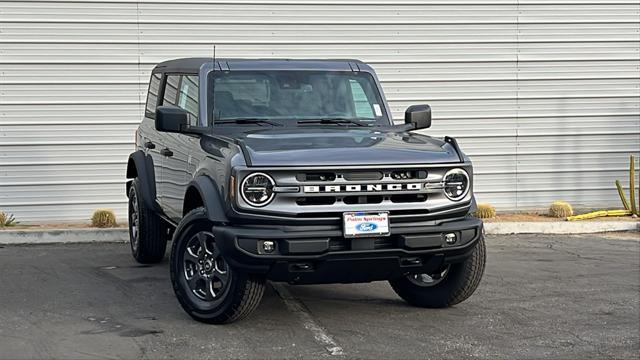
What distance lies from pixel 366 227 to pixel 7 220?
690 centimetres

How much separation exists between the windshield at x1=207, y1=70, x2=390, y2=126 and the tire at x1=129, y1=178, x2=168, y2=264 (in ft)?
5.91

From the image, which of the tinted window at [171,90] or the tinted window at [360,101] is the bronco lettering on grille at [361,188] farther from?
the tinted window at [171,90]

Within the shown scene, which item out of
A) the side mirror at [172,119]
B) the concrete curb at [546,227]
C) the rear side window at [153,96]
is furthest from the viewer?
the concrete curb at [546,227]

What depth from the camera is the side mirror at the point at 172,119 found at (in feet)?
25.8

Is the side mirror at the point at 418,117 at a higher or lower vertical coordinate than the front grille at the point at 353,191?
higher

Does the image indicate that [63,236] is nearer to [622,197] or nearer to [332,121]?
[332,121]

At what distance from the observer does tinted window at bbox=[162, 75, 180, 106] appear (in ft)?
30.5

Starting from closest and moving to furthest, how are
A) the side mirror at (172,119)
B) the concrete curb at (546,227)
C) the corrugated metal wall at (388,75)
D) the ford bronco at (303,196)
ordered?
the ford bronco at (303,196)
the side mirror at (172,119)
the concrete curb at (546,227)
the corrugated metal wall at (388,75)

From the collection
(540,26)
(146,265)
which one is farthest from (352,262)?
(540,26)

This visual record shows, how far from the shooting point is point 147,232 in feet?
32.4

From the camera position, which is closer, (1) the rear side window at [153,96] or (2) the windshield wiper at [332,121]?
(2) the windshield wiper at [332,121]

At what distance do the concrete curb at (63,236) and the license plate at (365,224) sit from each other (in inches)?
213

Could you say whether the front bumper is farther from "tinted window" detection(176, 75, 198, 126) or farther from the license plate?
"tinted window" detection(176, 75, 198, 126)

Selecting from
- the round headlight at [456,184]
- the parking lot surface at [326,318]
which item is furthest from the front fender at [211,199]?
the round headlight at [456,184]
